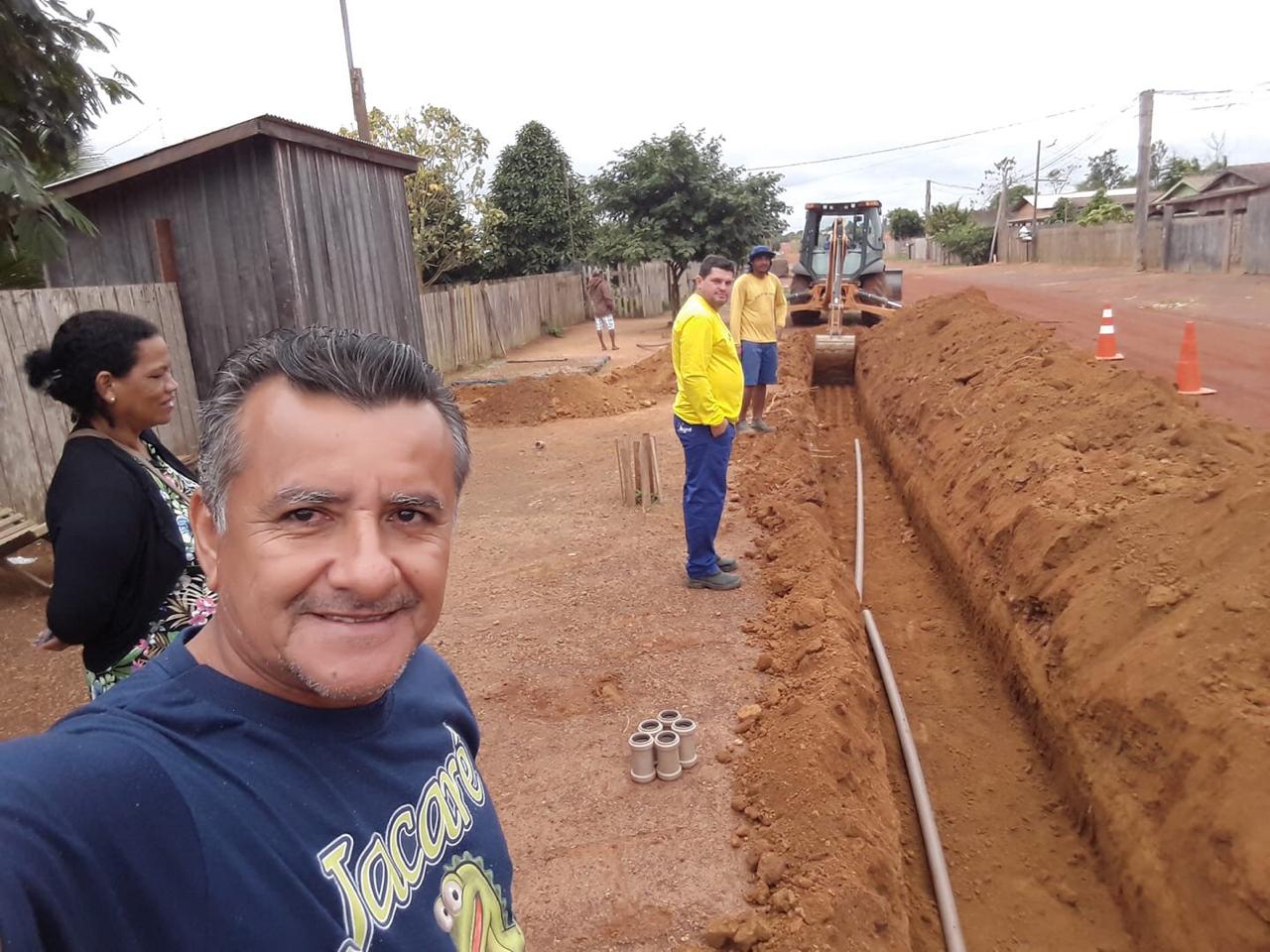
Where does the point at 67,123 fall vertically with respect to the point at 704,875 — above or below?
above

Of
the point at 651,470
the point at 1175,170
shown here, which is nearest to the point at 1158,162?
the point at 1175,170

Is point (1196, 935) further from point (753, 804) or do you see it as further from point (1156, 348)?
point (1156, 348)

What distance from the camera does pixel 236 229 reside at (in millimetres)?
8211

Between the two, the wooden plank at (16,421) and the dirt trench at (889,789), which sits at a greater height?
the wooden plank at (16,421)

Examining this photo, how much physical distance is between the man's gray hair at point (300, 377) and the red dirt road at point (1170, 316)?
8388mm

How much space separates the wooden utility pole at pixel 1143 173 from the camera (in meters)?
26.2

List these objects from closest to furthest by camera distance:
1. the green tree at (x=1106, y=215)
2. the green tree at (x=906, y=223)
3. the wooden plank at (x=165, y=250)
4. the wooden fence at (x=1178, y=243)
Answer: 1. the wooden plank at (x=165, y=250)
2. the wooden fence at (x=1178, y=243)
3. the green tree at (x=1106, y=215)
4. the green tree at (x=906, y=223)

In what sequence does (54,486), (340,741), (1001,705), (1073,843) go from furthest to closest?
1. (1001,705)
2. (1073,843)
3. (54,486)
4. (340,741)

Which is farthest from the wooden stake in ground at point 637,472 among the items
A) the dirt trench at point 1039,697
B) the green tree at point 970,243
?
the green tree at point 970,243

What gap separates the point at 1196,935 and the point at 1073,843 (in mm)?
932

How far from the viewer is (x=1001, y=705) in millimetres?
5098

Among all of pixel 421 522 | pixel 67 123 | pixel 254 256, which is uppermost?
pixel 67 123

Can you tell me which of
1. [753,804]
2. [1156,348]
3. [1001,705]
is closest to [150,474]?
[753,804]

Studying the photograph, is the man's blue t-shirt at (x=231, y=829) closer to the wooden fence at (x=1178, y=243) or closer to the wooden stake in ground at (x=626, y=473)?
the wooden stake in ground at (x=626, y=473)
